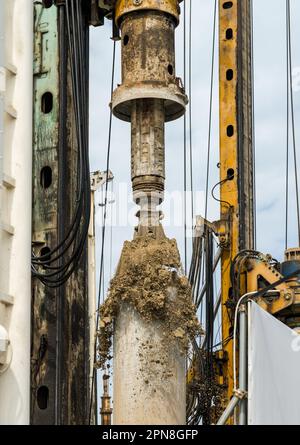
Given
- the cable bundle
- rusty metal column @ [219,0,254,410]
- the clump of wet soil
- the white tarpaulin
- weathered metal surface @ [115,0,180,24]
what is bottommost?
the white tarpaulin

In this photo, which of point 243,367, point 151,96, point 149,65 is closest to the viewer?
point 243,367

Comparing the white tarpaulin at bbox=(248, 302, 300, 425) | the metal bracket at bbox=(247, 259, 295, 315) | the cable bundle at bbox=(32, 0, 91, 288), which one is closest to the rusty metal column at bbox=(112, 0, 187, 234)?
the cable bundle at bbox=(32, 0, 91, 288)

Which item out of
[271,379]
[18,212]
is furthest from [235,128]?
[271,379]

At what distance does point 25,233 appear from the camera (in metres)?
8.97

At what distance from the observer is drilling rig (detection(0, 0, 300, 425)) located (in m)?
8.90

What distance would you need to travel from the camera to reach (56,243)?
12680 millimetres

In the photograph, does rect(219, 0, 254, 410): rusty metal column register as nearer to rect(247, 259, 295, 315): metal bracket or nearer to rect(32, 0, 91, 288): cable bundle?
rect(247, 259, 295, 315): metal bracket

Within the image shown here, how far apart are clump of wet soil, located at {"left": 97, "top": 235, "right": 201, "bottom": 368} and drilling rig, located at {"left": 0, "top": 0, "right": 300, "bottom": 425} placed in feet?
0.04

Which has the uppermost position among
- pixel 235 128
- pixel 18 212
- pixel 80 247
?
pixel 235 128

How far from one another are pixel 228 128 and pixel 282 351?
1352cm

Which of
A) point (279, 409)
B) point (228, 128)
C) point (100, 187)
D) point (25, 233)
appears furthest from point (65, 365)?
point (100, 187)

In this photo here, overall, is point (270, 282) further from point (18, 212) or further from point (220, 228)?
point (18, 212)

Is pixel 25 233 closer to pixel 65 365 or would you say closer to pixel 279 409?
pixel 279 409

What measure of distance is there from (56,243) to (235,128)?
374 inches
